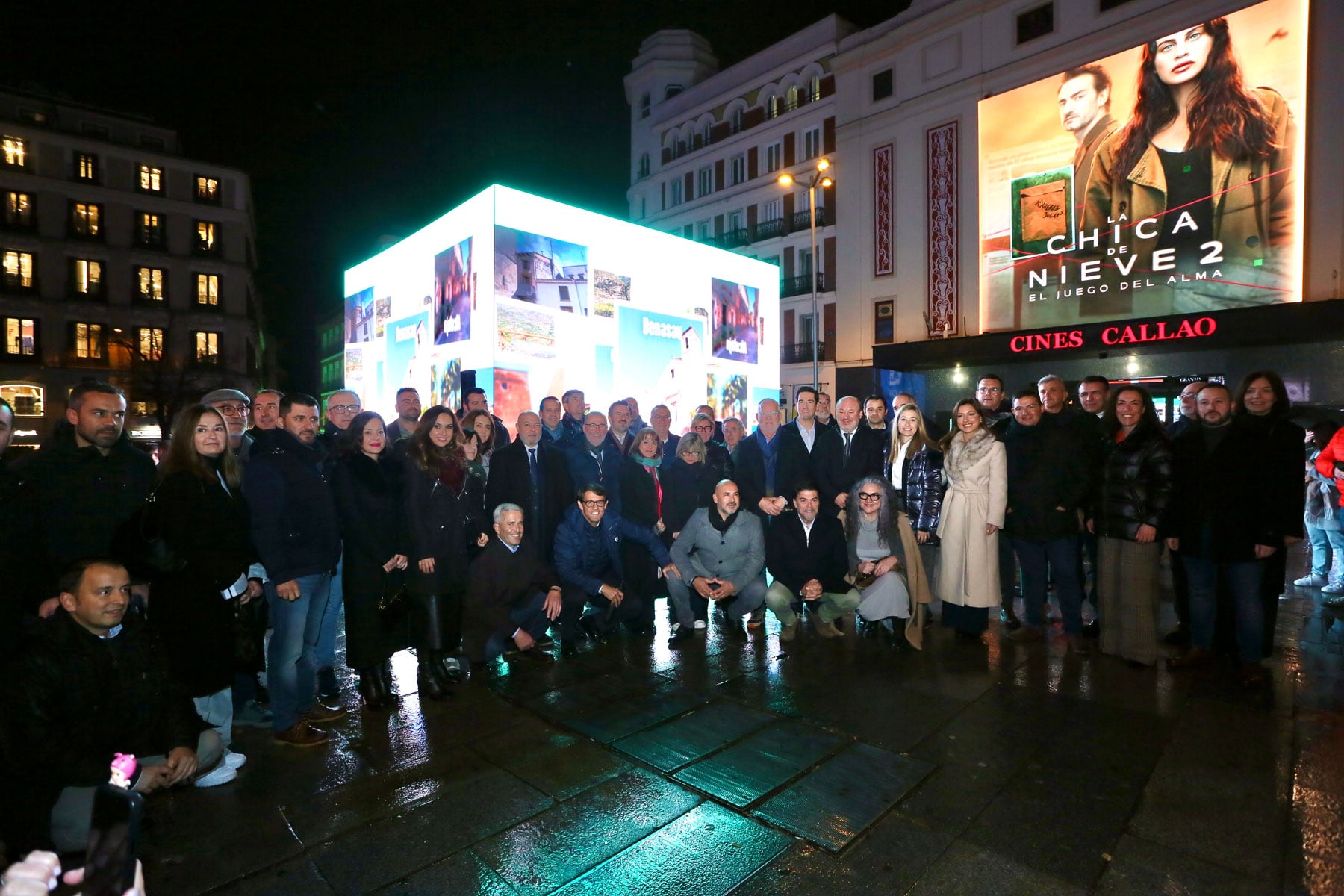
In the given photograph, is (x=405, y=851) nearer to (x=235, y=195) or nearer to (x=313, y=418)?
(x=313, y=418)

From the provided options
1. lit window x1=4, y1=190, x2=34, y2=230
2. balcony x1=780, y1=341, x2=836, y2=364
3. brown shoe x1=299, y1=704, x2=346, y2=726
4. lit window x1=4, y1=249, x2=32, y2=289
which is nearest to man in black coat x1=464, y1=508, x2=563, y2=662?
brown shoe x1=299, y1=704, x2=346, y2=726

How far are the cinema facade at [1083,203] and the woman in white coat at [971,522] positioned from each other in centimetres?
999

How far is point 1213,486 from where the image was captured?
4.48m

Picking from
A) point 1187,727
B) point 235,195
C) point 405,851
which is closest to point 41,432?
point 235,195

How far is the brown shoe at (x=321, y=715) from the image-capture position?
12.6 ft

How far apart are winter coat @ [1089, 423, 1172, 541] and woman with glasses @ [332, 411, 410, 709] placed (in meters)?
4.96

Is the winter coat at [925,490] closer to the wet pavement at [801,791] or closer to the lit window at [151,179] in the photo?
the wet pavement at [801,791]

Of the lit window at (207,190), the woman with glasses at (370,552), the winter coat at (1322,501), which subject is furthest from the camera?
the lit window at (207,190)

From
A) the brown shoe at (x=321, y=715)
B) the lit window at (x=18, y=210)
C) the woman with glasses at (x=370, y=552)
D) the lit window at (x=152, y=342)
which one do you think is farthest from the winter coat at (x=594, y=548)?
the lit window at (x=18, y=210)

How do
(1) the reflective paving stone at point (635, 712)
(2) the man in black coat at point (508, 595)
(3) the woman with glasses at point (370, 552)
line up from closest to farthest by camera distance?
(1) the reflective paving stone at point (635, 712) < (3) the woman with glasses at point (370, 552) < (2) the man in black coat at point (508, 595)

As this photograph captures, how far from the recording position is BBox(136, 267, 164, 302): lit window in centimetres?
3269

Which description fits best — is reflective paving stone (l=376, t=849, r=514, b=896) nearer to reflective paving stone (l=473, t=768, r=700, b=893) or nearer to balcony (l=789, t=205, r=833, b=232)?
reflective paving stone (l=473, t=768, r=700, b=893)

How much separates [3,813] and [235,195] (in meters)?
43.2

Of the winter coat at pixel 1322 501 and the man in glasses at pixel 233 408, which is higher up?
the man in glasses at pixel 233 408
